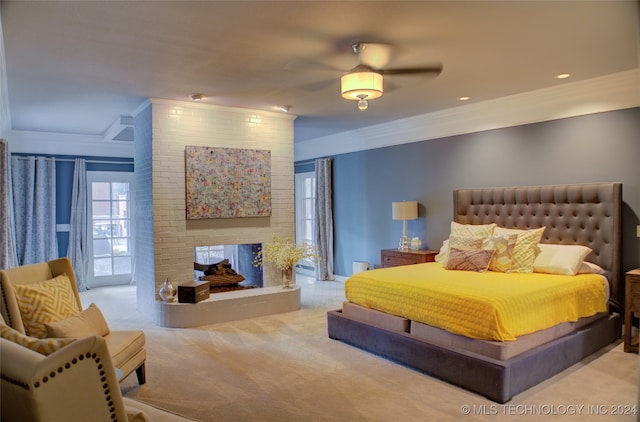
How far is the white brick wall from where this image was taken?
5.00 meters

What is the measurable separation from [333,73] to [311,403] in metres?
2.77

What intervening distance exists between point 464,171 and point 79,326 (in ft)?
15.3

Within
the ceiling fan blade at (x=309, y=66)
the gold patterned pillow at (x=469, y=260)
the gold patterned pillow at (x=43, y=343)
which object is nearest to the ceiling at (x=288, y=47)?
the ceiling fan blade at (x=309, y=66)

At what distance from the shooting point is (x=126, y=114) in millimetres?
5668

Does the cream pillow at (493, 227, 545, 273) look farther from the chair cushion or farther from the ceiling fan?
the chair cushion

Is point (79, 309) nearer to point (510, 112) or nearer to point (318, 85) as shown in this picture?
point (318, 85)

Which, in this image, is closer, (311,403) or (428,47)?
(311,403)

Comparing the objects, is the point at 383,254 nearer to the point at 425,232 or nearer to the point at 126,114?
the point at 425,232

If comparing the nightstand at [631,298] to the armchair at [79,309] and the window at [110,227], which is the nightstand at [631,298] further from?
the window at [110,227]

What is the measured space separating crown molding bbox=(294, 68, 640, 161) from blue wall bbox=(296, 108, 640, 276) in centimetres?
9

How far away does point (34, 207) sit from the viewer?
269 inches

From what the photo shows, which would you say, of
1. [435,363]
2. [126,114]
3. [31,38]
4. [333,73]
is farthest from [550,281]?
[126,114]

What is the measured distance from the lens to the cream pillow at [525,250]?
A: 13.8 feet

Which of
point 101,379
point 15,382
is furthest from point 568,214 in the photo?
point 15,382
